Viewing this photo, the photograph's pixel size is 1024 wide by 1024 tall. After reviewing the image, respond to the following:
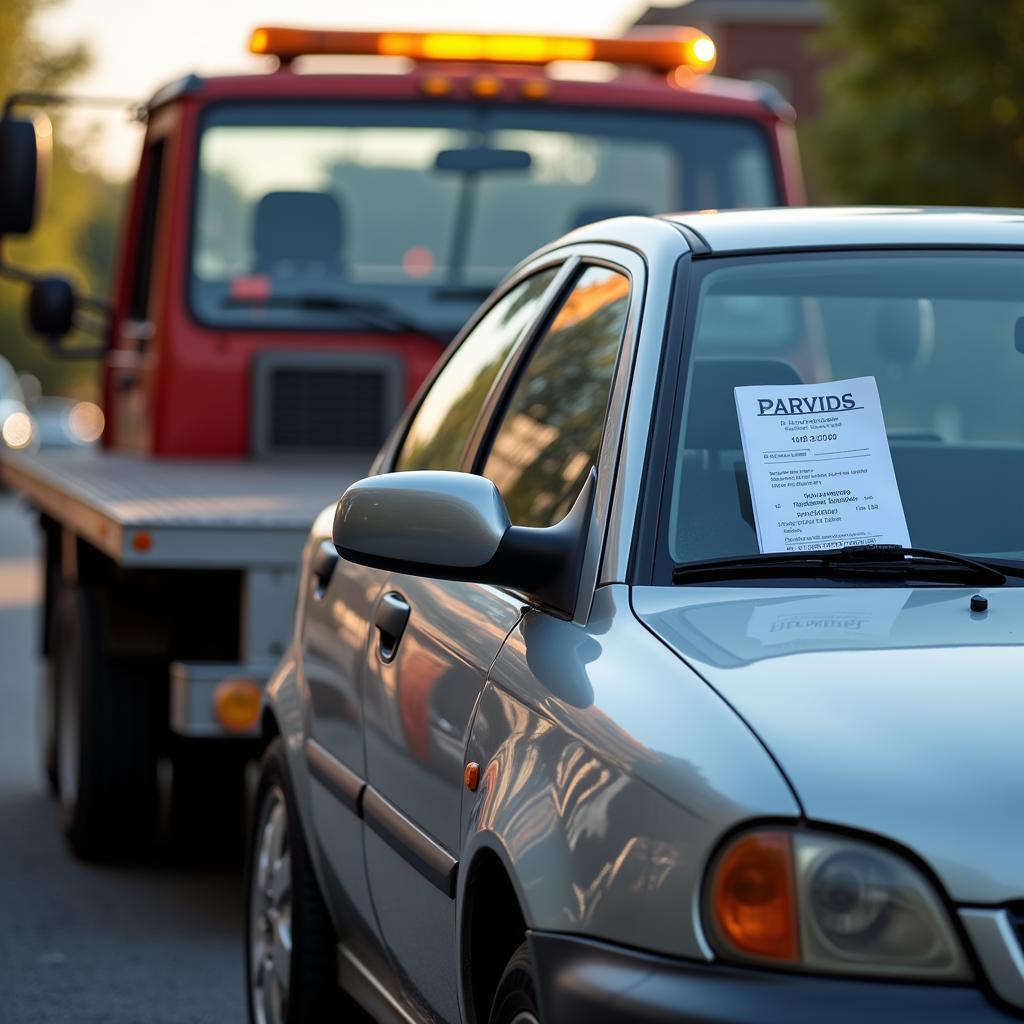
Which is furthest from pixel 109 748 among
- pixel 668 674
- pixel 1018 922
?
pixel 1018 922

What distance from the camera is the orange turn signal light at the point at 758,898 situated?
265 cm

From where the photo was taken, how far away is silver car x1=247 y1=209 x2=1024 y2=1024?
265cm

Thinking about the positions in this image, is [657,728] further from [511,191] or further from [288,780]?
[511,191]

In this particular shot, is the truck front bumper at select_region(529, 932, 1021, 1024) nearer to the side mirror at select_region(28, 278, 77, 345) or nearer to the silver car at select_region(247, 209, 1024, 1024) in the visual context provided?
the silver car at select_region(247, 209, 1024, 1024)

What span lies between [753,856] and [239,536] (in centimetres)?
384

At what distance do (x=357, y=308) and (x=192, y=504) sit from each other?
2.05 m

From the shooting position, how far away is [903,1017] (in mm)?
2574

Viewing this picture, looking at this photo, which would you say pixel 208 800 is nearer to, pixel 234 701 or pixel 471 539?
pixel 234 701

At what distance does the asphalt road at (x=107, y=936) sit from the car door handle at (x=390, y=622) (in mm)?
1821

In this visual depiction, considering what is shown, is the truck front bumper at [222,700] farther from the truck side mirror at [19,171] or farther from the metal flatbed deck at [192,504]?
the truck side mirror at [19,171]

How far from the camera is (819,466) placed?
353cm

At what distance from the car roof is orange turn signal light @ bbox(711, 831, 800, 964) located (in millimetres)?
1376

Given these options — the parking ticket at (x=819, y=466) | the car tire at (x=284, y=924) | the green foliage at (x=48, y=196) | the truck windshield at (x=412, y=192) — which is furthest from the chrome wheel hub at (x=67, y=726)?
the green foliage at (x=48, y=196)

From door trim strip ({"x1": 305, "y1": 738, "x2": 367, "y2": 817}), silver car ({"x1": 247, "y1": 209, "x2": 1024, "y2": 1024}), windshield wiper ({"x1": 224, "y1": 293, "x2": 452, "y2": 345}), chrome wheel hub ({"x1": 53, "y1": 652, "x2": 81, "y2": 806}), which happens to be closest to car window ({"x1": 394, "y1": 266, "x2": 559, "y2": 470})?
silver car ({"x1": 247, "y1": 209, "x2": 1024, "y2": 1024})
